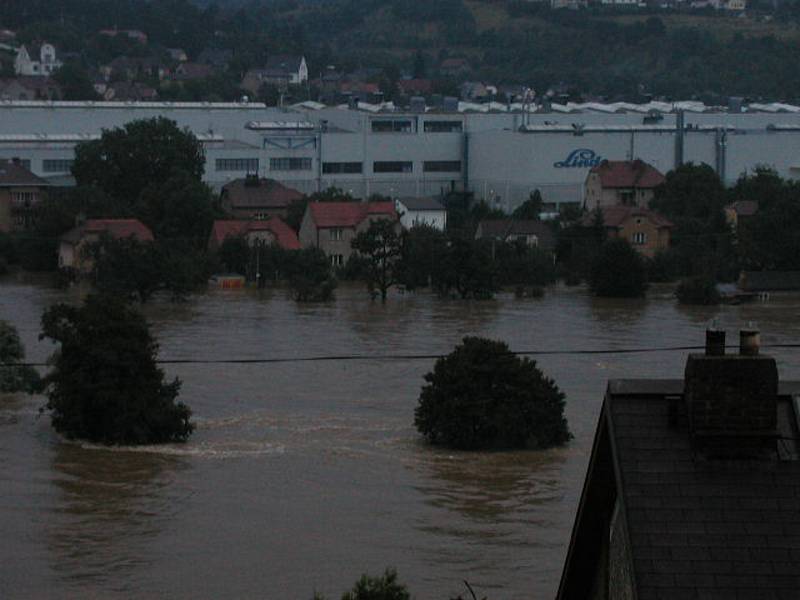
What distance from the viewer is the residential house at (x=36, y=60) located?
220ft

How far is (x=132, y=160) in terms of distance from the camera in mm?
32969

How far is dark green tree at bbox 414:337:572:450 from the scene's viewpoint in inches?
557

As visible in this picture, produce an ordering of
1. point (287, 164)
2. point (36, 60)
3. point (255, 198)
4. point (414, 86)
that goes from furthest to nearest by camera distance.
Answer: point (36, 60), point (414, 86), point (287, 164), point (255, 198)

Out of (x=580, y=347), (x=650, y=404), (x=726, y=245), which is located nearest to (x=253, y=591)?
(x=650, y=404)

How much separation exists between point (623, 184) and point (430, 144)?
578 cm

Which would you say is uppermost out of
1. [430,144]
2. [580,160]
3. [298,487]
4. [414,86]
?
[414,86]

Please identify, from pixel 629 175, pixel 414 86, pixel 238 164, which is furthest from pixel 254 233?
pixel 414 86

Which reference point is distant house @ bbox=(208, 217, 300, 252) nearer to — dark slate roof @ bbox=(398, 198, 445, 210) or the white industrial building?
dark slate roof @ bbox=(398, 198, 445, 210)

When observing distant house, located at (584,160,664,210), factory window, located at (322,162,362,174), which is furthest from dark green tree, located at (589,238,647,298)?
→ factory window, located at (322,162,362,174)

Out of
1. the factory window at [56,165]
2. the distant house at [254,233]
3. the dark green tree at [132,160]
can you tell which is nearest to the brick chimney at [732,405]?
the distant house at [254,233]

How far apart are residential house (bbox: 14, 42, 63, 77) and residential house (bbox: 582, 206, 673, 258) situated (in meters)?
38.8

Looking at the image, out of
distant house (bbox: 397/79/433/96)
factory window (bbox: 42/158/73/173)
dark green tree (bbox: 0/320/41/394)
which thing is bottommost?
dark green tree (bbox: 0/320/41/394)

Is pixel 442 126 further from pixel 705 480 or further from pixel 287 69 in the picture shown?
pixel 705 480

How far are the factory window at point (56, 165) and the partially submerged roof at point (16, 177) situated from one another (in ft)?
6.98
